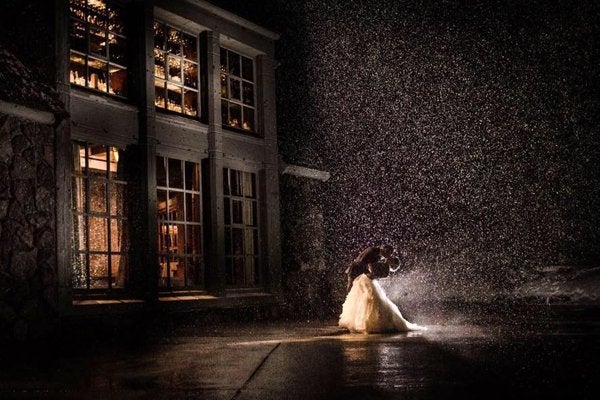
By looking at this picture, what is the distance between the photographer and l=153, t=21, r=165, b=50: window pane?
1162 cm

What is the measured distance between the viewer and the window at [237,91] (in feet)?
42.5

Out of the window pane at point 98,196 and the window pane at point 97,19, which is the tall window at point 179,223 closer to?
the window pane at point 98,196

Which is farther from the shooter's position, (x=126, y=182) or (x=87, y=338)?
(x=126, y=182)

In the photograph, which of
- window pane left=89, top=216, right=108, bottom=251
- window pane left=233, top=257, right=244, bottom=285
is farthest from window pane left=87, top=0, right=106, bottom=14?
window pane left=233, top=257, right=244, bottom=285

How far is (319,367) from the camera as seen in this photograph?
213 inches

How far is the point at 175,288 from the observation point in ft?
37.0

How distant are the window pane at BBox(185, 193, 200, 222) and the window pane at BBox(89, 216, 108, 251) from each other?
6.79ft

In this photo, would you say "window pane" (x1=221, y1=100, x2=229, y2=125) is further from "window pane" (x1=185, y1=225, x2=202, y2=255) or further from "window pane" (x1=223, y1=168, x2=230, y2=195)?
"window pane" (x1=185, y1=225, x2=202, y2=255)

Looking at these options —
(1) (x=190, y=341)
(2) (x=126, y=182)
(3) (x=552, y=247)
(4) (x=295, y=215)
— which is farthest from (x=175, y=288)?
(3) (x=552, y=247)

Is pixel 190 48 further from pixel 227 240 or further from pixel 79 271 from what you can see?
pixel 79 271

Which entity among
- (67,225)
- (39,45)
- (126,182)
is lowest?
(67,225)

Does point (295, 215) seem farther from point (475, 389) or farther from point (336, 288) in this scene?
point (475, 389)

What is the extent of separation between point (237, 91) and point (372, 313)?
20.2 ft

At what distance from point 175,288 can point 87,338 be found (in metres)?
2.29
